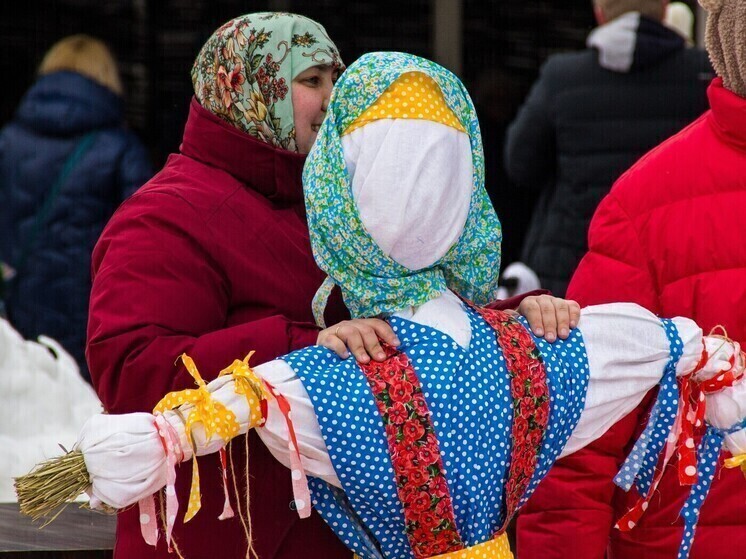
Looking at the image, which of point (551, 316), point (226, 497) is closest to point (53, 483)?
point (226, 497)

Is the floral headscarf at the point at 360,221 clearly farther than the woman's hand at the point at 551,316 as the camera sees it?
No

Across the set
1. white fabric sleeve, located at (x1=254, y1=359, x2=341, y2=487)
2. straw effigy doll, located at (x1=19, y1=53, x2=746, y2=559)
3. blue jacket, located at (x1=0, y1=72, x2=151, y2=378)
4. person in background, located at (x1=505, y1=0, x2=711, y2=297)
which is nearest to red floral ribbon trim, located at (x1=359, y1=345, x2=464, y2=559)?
straw effigy doll, located at (x1=19, y1=53, x2=746, y2=559)

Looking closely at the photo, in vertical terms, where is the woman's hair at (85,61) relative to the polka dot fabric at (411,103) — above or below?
below

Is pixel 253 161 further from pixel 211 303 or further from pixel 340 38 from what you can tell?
pixel 340 38

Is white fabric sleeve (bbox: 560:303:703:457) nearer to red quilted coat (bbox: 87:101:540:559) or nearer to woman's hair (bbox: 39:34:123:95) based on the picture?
red quilted coat (bbox: 87:101:540:559)

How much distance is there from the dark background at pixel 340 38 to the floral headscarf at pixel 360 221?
3.38 meters

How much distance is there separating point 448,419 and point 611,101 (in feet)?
8.01

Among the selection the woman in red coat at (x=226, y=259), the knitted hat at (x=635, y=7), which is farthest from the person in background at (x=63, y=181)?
the woman in red coat at (x=226, y=259)

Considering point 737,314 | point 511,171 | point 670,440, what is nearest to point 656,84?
point 511,171

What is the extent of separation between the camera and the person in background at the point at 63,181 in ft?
17.2

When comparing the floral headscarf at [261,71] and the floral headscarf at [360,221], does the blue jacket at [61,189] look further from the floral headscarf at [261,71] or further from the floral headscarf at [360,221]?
the floral headscarf at [360,221]

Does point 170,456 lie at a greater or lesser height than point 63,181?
greater

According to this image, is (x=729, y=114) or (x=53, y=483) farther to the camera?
(x=729, y=114)

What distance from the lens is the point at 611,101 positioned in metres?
4.35
